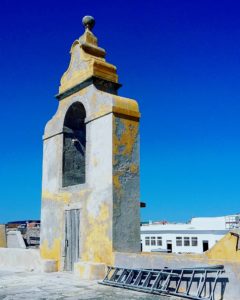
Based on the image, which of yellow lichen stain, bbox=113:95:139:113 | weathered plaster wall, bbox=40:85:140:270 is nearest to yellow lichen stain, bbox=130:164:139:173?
weathered plaster wall, bbox=40:85:140:270

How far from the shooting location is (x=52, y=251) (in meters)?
11.3

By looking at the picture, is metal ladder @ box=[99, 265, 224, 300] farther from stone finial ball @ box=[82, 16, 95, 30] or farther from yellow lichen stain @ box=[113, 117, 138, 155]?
stone finial ball @ box=[82, 16, 95, 30]

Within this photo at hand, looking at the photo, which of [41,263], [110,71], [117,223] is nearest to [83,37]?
[110,71]

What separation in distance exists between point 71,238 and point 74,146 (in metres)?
2.83

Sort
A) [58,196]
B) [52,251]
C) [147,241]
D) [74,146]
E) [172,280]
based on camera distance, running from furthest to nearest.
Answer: [147,241] → [74,146] → [58,196] → [52,251] → [172,280]

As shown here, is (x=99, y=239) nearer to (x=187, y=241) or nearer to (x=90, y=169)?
(x=90, y=169)

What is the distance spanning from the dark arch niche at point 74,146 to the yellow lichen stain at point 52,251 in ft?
5.35

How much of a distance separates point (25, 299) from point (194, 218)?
3528cm

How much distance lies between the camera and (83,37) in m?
11.5

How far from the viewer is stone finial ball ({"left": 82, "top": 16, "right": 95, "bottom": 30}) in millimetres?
11549

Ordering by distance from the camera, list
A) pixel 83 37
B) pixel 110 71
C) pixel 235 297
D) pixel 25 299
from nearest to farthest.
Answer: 1. pixel 235 297
2. pixel 25 299
3. pixel 110 71
4. pixel 83 37

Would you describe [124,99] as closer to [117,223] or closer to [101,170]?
[101,170]

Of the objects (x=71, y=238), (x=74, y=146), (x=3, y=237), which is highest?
(x=74, y=146)

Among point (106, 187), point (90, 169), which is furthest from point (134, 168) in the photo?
point (90, 169)
